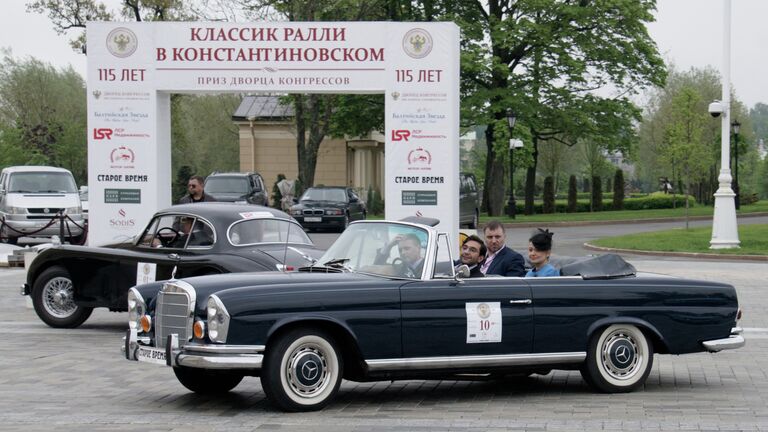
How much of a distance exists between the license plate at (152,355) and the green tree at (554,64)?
128 ft

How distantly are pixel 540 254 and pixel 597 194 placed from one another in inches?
2093

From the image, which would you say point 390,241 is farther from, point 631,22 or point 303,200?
point 631,22

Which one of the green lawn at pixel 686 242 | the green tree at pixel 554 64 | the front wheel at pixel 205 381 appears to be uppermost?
the green tree at pixel 554 64

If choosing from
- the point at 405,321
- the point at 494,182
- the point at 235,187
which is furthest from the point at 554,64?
the point at 405,321

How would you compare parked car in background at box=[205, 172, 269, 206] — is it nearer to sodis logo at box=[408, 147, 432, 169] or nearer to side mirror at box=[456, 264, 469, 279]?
sodis logo at box=[408, 147, 432, 169]

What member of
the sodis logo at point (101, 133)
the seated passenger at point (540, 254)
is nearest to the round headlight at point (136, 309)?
the seated passenger at point (540, 254)

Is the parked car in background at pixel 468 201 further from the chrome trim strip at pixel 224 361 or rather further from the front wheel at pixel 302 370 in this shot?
the chrome trim strip at pixel 224 361

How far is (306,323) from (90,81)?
14.2 m

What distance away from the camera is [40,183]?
33312 millimetres

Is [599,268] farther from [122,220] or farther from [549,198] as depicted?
[549,198]

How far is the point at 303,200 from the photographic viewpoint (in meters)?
39.3

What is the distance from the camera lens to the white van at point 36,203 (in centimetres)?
3177

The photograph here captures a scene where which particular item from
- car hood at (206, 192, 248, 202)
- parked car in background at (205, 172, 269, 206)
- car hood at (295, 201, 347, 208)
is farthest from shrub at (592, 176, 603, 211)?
car hood at (206, 192, 248, 202)

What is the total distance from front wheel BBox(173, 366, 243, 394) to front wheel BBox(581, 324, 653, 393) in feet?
9.74
